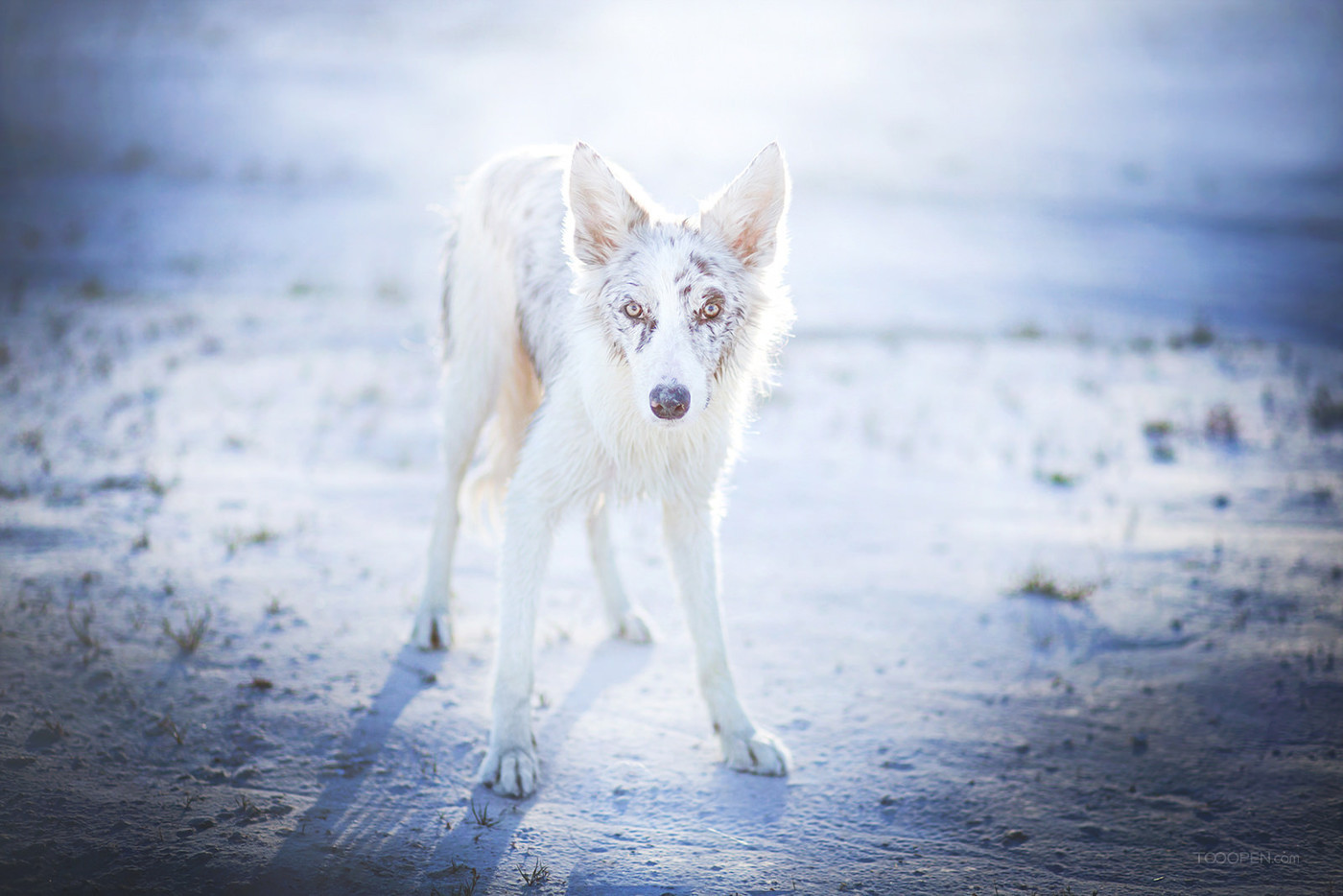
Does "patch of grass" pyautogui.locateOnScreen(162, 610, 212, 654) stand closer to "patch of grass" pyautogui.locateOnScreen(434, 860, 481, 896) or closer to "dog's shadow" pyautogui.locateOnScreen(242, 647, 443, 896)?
"dog's shadow" pyautogui.locateOnScreen(242, 647, 443, 896)

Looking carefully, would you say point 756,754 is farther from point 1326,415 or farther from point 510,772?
point 1326,415

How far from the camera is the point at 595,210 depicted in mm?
3803

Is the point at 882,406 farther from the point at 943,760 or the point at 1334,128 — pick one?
the point at 1334,128

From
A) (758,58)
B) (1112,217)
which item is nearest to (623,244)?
(1112,217)

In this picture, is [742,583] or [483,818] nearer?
[483,818]

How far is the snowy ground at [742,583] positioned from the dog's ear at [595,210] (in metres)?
2.43

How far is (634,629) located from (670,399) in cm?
241

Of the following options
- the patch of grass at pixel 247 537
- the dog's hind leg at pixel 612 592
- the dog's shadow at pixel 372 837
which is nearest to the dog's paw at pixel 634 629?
the dog's hind leg at pixel 612 592

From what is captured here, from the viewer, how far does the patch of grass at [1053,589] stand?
5.84 metres

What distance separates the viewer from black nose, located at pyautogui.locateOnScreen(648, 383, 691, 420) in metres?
3.34

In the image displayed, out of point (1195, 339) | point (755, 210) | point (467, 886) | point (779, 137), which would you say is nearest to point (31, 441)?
point (467, 886)

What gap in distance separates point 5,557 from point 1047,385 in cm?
1089

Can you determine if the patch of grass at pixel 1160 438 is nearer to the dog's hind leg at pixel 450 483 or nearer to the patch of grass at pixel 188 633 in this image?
the dog's hind leg at pixel 450 483

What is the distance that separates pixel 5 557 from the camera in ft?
17.4
